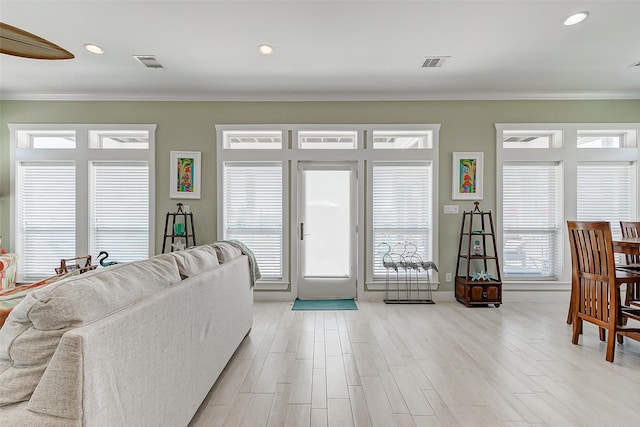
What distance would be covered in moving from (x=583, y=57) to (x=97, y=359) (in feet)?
16.2

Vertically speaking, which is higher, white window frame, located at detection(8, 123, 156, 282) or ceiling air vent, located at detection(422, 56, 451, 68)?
ceiling air vent, located at detection(422, 56, 451, 68)

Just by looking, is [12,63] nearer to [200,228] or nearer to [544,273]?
[200,228]

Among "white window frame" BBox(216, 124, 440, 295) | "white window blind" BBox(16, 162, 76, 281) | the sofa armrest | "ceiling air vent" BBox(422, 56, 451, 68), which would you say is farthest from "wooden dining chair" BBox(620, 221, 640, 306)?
"white window blind" BBox(16, 162, 76, 281)

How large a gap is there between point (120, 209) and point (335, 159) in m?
3.20

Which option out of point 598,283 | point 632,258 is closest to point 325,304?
point 598,283

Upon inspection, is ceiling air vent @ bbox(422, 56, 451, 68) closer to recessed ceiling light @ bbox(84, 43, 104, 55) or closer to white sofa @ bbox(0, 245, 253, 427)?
white sofa @ bbox(0, 245, 253, 427)

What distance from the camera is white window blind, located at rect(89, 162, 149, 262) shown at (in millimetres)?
4656

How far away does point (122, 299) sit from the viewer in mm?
1299

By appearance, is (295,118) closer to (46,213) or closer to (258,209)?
(258,209)

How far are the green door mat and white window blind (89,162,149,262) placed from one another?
2.35 metres

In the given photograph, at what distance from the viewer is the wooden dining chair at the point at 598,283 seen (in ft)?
8.55

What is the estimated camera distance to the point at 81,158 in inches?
180

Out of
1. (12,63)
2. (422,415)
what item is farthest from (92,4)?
(422,415)

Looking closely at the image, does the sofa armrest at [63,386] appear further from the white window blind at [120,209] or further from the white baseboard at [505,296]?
the white window blind at [120,209]
